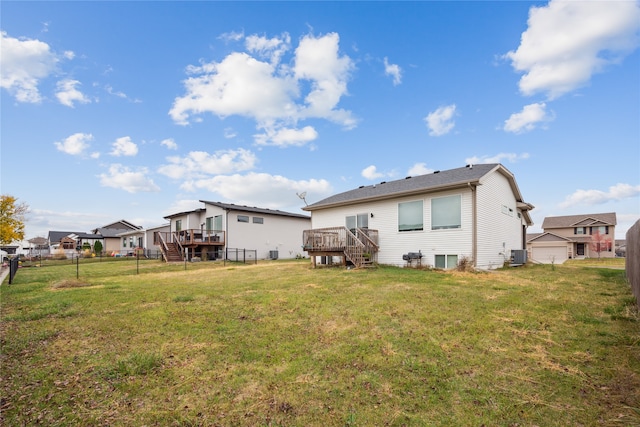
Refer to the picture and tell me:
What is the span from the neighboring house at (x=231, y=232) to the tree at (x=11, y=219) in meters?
20.2

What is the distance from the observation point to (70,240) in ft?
162

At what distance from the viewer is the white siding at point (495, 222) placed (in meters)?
12.4

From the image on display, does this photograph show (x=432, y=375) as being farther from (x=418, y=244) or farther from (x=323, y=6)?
(x=323, y=6)

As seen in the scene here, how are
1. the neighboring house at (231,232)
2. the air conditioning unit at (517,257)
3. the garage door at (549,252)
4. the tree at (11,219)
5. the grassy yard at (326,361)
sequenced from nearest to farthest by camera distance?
1. the grassy yard at (326,361)
2. the air conditioning unit at (517,257)
3. the neighboring house at (231,232)
4. the tree at (11,219)
5. the garage door at (549,252)

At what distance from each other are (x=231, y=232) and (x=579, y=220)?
153 feet

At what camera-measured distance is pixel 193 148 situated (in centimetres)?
1859

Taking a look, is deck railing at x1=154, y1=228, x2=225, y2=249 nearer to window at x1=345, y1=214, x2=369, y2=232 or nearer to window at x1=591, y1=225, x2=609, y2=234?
window at x1=345, y1=214, x2=369, y2=232

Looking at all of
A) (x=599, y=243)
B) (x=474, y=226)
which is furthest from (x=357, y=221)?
(x=599, y=243)

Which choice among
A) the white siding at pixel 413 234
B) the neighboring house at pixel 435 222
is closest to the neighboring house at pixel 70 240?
the neighboring house at pixel 435 222

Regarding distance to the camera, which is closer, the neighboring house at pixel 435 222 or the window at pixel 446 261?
the neighboring house at pixel 435 222

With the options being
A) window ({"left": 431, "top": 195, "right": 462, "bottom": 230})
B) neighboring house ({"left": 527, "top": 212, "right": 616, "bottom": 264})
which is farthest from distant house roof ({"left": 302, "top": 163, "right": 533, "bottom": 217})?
neighboring house ({"left": 527, "top": 212, "right": 616, "bottom": 264})

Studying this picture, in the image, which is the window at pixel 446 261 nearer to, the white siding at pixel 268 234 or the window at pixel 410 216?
the window at pixel 410 216

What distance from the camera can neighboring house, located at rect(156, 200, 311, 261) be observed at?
2319 cm

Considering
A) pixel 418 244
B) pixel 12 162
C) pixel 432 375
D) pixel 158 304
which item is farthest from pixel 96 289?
pixel 418 244
